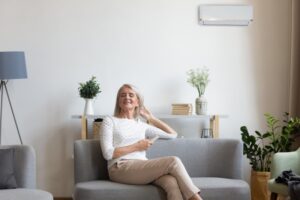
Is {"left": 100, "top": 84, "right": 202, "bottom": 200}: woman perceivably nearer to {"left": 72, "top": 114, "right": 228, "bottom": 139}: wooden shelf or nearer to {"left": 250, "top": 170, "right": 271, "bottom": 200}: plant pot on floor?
{"left": 72, "top": 114, "right": 228, "bottom": 139}: wooden shelf

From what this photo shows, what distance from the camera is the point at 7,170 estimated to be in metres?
2.86

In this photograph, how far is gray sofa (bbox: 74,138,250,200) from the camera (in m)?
2.88

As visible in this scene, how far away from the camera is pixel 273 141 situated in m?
3.88

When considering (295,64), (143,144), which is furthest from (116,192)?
(295,64)

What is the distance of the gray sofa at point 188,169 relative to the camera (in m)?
2.88

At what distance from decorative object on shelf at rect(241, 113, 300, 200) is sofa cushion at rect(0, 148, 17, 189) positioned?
2.12 metres

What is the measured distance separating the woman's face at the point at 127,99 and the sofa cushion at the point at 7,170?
0.92 metres

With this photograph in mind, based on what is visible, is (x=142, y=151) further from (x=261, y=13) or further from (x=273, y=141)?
(x=261, y=13)

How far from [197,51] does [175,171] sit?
5.36 feet

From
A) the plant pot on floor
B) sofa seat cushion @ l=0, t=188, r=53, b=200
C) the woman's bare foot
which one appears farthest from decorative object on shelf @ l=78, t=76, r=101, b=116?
the plant pot on floor

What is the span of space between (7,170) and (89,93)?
1.23 meters

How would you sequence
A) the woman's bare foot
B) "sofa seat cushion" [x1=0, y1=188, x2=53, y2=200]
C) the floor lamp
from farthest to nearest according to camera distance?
1. the floor lamp
2. the woman's bare foot
3. "sofa seat cushion" [x1=0, y1=188, x2=53, y2=200]

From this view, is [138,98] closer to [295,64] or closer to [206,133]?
[206,133]

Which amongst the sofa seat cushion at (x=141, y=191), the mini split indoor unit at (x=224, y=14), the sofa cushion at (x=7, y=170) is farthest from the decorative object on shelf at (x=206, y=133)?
the sofa cushion at (x=7, y=170)
